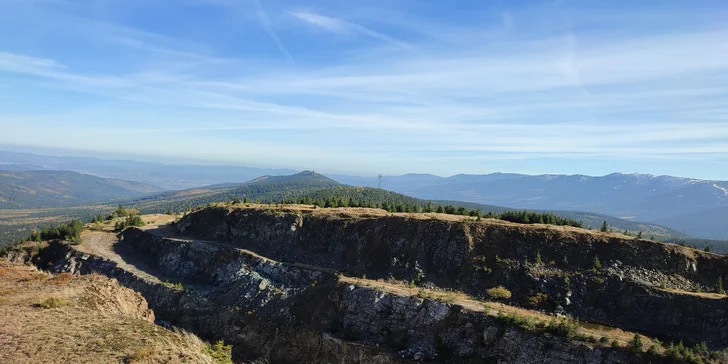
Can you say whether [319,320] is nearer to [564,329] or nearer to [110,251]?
[564,329]

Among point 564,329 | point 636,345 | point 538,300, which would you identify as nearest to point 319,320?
point 538,300

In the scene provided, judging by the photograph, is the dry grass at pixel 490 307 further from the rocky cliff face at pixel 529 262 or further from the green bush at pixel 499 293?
the rocky cliff face at pixel 529 262

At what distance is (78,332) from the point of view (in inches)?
599

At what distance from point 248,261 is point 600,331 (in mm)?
36455

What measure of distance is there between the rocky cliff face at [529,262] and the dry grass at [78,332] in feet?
89.0

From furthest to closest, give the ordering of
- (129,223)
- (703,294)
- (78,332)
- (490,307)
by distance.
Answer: (129,223), (490,307), (703,294), (78,332)

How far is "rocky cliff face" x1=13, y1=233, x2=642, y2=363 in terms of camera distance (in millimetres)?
28566

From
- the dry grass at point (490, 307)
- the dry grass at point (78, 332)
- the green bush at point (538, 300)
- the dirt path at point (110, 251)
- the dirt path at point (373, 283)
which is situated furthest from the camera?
the dirt path at point (110, 251)

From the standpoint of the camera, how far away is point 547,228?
4203 centimetres

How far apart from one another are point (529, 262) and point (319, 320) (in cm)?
2117

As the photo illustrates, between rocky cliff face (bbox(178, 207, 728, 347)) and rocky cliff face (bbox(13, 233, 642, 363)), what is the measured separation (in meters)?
5.77

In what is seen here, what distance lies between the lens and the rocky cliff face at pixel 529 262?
103 ft

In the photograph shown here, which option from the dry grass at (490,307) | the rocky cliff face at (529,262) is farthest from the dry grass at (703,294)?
the dry grass at (490,307)

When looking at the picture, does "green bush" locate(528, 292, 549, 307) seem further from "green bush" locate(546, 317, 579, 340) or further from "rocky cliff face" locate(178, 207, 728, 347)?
"green bush" locate(546, 317, 579, 340)
